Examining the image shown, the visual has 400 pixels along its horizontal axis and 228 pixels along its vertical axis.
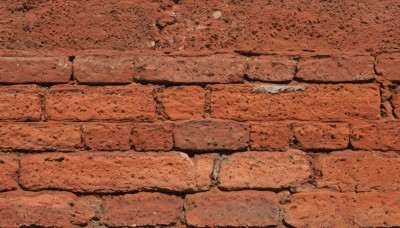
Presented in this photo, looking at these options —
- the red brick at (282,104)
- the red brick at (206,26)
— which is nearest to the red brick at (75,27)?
the red brick at (206,26)

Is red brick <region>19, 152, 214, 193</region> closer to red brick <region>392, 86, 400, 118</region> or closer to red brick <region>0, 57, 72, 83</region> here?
red brick <region>0, 57, 72, 83</region>

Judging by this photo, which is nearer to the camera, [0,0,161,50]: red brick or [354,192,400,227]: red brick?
[354,192,400,227]: red brick

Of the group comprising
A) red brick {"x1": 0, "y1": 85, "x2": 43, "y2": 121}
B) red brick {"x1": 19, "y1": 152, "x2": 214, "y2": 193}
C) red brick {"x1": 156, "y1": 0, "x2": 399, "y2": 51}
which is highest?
red brick {"x1": 156, "y1": 0, "x2": 399, "y2": 51}

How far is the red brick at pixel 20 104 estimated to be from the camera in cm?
246

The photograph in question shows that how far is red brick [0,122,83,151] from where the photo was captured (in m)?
2.45

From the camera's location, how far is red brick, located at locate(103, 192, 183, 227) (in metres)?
2.42

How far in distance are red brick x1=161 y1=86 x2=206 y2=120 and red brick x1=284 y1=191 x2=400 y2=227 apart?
688 millimetres

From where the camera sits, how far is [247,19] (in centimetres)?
252

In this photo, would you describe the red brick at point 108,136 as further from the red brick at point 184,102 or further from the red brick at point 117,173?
the red brick at point 184,102

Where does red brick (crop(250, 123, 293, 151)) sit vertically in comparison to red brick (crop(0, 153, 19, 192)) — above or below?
above

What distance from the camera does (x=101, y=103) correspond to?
Answer: 246 cm

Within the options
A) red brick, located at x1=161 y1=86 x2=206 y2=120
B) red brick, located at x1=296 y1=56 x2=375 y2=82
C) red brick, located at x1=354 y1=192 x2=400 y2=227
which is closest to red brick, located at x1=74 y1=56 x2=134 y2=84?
red brick, located at x1=161 y1=86 x2=206 y2=120

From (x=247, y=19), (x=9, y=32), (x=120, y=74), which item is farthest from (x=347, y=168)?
(x=9, y=32)

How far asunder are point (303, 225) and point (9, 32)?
187 centimetres
